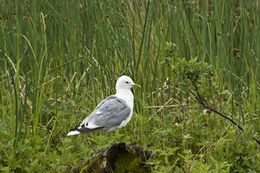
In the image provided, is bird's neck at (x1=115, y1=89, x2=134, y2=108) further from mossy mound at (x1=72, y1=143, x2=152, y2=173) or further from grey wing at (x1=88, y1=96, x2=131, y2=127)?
mossy mound at (x1=72, y1=143, x2=152, y2=173)

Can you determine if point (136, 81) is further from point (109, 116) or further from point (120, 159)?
point (120, 159)

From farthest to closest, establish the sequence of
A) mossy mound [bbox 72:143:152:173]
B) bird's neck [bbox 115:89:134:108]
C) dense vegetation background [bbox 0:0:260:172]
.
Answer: bird's neck [bbox 115:89:134:108] < dense vegetation background [bbox 0:0:260:172] < mossy mound [bbox 72:143:152:173]

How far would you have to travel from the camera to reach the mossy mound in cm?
283

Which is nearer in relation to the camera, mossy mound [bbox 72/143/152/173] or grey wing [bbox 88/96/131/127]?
mossy mound [bbox 72/143/152/173]

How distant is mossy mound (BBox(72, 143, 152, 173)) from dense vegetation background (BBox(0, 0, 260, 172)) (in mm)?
171

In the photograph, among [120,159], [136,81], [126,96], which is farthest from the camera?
[136,81]

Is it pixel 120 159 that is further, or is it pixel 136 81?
pixel 136 81

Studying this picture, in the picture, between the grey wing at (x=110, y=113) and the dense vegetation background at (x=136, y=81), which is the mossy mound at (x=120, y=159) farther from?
the grey wing at (x=110, y=113)

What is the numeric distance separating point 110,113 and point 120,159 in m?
0.61

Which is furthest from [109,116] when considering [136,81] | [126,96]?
[136,81]

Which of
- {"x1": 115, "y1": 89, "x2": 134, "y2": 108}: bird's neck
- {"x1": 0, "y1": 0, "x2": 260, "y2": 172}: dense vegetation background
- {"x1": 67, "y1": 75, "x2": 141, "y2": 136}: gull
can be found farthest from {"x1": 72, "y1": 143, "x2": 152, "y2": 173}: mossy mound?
{"x1": 115, "y1": 89, "x2": 134, "y2": 108}: bird's neck

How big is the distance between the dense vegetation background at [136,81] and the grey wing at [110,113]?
0.38ft

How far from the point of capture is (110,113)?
3447 mm

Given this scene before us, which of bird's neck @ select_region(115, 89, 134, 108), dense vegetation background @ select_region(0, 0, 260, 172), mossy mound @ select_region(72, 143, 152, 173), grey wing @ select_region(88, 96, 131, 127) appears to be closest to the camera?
mossy mound @ select_region(72, 143, 152, 173)
